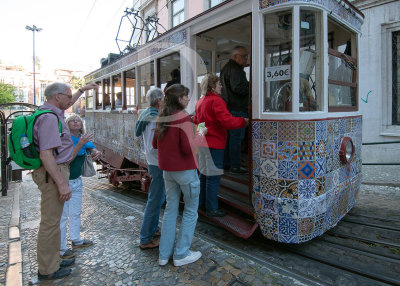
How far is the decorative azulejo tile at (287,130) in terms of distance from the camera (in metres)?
2.83

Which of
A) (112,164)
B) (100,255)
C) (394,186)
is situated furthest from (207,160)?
(394,186)

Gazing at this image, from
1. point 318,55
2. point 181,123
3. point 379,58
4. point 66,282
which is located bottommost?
point 66,282

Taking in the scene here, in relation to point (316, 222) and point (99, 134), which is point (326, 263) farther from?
point (99, 134)

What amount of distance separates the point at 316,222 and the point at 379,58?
5.37m

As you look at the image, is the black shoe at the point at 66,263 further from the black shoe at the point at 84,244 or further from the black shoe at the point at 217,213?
the black shoe at the point at 217,213

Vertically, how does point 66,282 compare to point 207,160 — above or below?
below

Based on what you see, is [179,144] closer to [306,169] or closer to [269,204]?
[269,204]

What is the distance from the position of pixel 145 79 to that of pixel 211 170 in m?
2.59

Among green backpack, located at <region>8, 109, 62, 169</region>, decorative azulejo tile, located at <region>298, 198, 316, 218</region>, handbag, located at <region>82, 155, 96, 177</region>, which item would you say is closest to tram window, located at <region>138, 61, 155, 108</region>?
handbag, located at <region>82, 155, 96, 177</region>

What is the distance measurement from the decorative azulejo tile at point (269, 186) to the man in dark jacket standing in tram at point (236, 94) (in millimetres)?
1228

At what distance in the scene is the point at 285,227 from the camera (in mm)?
2916

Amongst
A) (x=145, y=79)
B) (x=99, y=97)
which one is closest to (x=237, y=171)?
(x=145, y=79)

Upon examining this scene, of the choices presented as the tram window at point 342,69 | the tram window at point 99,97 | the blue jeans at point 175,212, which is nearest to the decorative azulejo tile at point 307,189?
the tram window at point 342,69

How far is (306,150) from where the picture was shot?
2832mm
